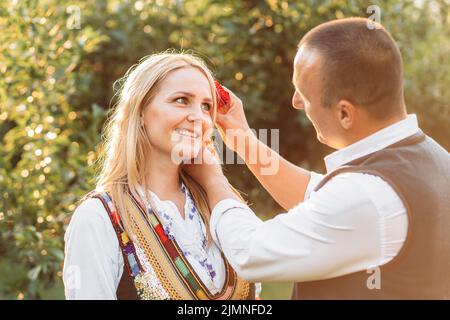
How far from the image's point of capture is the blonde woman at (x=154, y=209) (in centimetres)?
261

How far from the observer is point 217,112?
325 cm

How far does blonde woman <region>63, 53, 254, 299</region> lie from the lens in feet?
8.56

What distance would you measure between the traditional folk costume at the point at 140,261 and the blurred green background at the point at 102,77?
205 cm

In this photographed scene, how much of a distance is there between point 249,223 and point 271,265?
18 cm

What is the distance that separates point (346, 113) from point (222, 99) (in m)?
0.71

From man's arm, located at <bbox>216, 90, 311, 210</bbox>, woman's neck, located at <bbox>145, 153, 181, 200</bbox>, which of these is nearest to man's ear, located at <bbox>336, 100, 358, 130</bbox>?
woman's neck, located at <bbox>145, 153, 181, 200</bbox>

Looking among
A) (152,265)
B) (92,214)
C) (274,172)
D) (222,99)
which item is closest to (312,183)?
(274,172)

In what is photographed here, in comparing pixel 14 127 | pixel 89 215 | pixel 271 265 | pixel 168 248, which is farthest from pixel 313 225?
pixel 14 127

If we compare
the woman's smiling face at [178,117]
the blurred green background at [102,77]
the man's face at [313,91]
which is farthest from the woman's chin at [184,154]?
the blurred green background at [102,77]

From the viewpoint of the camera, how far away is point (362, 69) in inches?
101

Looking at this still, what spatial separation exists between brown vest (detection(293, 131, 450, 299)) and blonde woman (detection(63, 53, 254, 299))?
0.53m

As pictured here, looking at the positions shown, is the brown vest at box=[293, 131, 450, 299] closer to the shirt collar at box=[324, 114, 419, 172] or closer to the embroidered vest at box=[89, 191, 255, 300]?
the shirt collar at box=[324, 114, 419, 172]

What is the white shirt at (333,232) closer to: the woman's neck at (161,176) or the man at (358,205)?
the man at (358,205)
